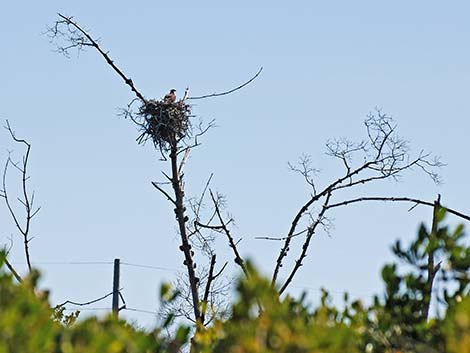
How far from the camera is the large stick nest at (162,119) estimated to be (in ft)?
Result: 53.4

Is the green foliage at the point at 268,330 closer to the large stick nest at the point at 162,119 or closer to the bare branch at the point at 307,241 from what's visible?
the bare branch at the point at 307,241

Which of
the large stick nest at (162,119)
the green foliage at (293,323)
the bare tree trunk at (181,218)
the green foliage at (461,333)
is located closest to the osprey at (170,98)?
the large stick nest at (162,119)

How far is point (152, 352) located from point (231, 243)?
612cm

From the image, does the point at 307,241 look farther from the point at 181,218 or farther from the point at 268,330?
the point at 268,330

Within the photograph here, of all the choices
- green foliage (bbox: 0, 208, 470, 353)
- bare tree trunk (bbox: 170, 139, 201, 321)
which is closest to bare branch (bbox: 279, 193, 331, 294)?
bare tree trunk (bbox: 170, 139, 201, 321)

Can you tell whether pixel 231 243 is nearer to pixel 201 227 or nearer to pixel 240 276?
pixel 201 227

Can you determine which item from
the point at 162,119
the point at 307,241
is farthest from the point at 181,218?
the point at 162,119

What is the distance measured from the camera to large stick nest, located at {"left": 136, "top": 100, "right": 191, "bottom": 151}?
16266mm

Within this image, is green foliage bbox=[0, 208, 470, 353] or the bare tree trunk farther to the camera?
the bare tree trunk

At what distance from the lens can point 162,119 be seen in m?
16.6

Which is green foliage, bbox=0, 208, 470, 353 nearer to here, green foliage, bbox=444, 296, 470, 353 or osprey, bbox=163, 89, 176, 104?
green foliage, bbox=444, 296, 470, 353

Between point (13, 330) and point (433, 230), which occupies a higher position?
point (433, 230)

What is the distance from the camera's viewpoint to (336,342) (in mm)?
2475

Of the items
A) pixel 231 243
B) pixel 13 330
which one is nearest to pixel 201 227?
pixel 231 243
